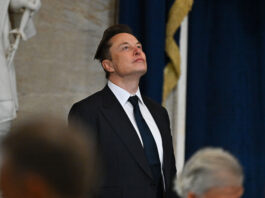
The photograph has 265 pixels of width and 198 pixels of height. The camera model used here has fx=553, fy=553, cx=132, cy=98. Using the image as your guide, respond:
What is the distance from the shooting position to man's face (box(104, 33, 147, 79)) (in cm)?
297

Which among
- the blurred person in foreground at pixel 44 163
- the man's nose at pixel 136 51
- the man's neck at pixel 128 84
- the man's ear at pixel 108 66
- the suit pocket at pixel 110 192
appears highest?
the man's nose at pixel 136 51

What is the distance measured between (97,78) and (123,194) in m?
2.03

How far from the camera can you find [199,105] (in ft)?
16.3

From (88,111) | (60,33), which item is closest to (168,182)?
(88,111)

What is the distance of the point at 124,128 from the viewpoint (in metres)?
2.78

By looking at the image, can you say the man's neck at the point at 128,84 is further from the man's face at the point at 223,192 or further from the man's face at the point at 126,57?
the man's face at the point at 223,192

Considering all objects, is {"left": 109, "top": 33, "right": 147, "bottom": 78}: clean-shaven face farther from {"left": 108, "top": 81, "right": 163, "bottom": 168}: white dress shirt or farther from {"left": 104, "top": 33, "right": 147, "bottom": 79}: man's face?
{"left": 108, "top": 81, "right": 163, "bottom": 168}: white dress shirt

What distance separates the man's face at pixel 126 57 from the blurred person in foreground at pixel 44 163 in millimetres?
1903

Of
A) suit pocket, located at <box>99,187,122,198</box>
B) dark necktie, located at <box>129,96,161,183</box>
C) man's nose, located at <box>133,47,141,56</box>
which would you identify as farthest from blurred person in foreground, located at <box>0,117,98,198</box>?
man's nose, located at <box>133,47,141,56</box>

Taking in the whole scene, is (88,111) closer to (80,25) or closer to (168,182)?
(168,182)

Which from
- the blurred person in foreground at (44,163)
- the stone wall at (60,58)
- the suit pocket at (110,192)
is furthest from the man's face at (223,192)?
the stone wall at (60,58)

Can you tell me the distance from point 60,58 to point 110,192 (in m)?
1.94

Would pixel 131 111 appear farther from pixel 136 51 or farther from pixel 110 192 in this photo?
pixel 110 192

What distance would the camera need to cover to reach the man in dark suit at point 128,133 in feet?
8.88
